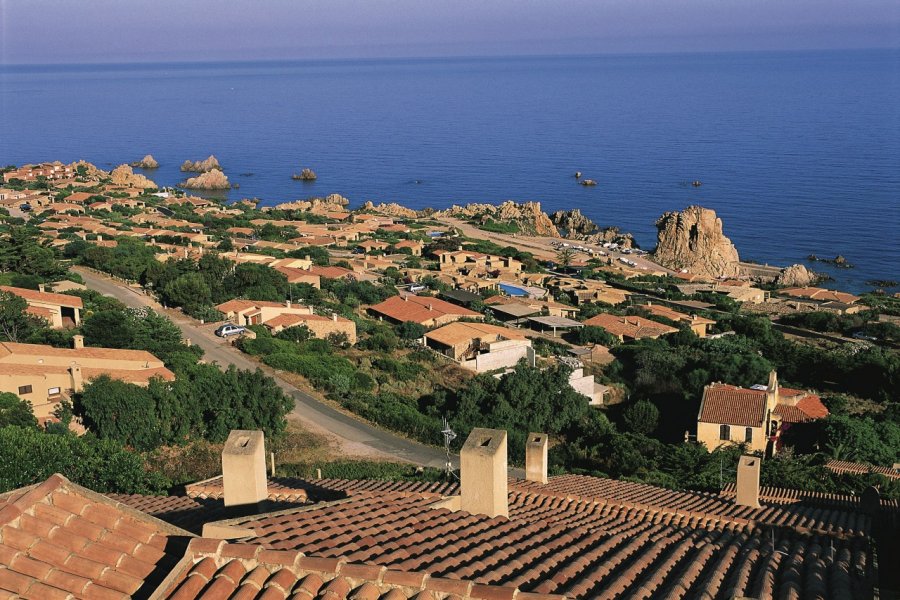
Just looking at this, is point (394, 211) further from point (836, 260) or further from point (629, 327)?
point (629, 327)

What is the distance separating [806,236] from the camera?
74312 millimetres

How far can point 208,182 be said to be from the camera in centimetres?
9625

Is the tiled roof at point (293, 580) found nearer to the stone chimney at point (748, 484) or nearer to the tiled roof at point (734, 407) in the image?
the stone chimney at point (748, 484)

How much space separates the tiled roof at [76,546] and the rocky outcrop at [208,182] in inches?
3708

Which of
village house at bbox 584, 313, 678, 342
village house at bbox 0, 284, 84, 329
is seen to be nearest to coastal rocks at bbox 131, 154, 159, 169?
village house at bbox 584, 313, 678, 342

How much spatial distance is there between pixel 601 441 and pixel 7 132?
148006 millimetres

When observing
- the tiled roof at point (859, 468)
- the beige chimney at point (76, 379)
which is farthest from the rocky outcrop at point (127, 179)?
the tiled roof at point (859, 468)

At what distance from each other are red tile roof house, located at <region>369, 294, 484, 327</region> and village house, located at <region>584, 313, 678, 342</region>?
16.2ft

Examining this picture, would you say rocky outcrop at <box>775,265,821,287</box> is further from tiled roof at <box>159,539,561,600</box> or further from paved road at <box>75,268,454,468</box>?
tiled roof at <box>159,539,561,600</box>

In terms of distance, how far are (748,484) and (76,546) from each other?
882 centimetres

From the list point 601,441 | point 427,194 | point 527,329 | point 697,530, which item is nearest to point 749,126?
point 427,194

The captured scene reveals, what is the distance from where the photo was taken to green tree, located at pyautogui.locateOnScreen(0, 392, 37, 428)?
16672mm

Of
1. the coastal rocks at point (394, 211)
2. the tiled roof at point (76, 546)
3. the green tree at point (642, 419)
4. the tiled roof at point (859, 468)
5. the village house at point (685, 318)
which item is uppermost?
the tiled roof at point (76, 546)

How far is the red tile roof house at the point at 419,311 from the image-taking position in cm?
3150
